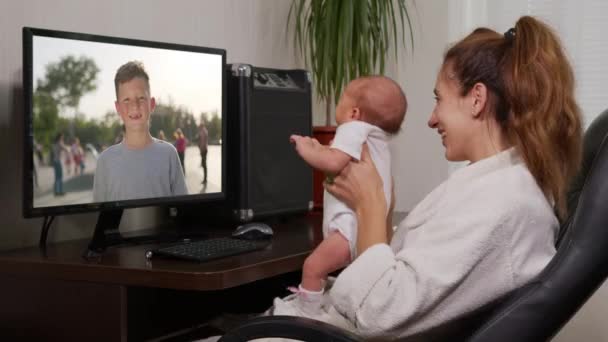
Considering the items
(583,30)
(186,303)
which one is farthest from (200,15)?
(583,30)

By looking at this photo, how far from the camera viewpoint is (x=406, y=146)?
3.60 metres

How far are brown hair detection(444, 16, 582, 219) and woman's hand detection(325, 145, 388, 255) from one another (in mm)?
306

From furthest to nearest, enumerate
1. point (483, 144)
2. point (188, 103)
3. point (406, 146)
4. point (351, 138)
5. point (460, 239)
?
point (406, 146), point (188, 103), point (351, 138), point (483, 144), point (460, 239)

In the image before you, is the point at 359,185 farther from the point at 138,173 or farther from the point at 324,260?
the point at 138,173

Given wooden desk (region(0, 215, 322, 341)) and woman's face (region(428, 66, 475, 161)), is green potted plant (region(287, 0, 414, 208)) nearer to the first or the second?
wooden desk (region(0, 215, 322, 341))

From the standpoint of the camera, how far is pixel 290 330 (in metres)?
1.34

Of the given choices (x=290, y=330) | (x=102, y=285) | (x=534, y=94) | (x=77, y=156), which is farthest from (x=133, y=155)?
(x=534, y=94)

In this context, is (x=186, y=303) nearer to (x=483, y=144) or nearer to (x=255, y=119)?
(x=255, y=119)

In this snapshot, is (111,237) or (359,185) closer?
(359,185)

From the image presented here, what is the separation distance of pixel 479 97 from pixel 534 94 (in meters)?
0.11

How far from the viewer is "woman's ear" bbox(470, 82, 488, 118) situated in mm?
1358

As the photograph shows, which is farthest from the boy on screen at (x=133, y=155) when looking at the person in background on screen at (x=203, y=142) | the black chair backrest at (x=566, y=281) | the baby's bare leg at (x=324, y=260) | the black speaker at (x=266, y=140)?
the black chair backrest at (x=566, y=281)

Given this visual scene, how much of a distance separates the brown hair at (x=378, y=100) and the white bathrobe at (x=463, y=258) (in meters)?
0.58

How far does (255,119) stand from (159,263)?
2.68 feet
